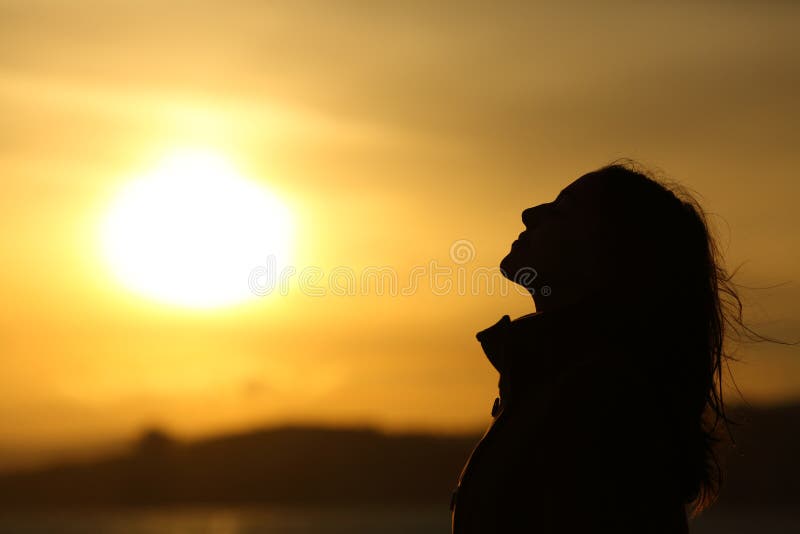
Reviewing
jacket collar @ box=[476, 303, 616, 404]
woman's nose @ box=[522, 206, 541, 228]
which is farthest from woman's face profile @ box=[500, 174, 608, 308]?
jacket collar @ box=[476, 303, 616, 404]

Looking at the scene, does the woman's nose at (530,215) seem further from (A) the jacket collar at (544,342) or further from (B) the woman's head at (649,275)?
(A) the jacket collar at (544,342)

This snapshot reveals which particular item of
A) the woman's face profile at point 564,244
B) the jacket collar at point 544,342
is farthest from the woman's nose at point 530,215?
the jacket collar at point 544,342

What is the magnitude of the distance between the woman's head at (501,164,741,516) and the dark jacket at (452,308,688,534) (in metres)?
0.12

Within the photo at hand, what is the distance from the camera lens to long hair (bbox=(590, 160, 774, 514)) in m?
3.49

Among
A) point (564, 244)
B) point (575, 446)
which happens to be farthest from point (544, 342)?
point (575, 446)

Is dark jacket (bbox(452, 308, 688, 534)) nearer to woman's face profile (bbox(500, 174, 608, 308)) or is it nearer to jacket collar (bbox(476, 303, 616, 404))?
jacket collar (bbox(476, 303, 616, 404))

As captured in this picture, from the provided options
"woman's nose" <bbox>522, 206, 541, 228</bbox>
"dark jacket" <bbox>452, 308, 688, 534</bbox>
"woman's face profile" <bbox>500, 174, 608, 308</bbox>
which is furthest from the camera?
"woman's nose" <bbox>522, 206, 541, 228</bbox>

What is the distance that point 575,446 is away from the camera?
3.11 m

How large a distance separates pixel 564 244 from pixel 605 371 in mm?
811

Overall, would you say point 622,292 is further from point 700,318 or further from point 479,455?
point 479,455

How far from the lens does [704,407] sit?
11.8 feet

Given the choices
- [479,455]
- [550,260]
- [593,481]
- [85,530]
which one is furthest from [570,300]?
[85,530]

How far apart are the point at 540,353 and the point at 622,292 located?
39 centimetres

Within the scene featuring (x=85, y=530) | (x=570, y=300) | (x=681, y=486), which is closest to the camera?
(x=681, y=486)
